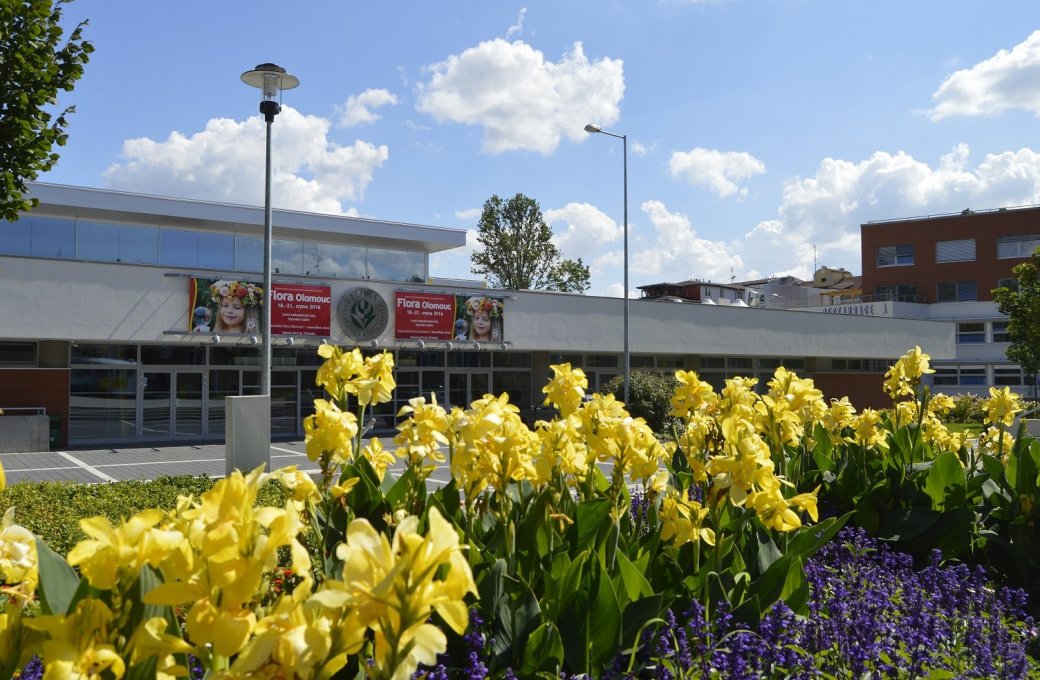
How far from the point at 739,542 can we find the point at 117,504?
5925mm

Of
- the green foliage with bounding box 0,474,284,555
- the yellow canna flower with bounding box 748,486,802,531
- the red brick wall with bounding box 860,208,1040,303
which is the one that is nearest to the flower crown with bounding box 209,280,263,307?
the green foliage with bounding box 0,474,284,555

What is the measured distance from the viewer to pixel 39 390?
61.7 ft

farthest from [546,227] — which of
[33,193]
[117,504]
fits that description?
[117,504]

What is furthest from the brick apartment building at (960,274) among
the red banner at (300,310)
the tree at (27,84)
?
the tree at (27,84)

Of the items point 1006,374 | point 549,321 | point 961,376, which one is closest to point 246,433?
point 549,321

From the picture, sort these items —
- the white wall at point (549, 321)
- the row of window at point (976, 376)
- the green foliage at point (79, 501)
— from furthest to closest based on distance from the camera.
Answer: the row of window at point (976, 376)
the white wall at point (549, 321)
the green foliage at point (79, 501)

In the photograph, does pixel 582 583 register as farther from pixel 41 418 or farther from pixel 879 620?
pixel 41 418

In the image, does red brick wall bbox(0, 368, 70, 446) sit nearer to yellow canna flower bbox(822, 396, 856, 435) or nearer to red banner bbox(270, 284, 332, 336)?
red banner bbox(270, 284, 332, 336)

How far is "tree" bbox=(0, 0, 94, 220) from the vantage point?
632 centimetres

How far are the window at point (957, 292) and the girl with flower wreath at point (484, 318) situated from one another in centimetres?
3538

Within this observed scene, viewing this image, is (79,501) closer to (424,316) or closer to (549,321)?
(424,316)

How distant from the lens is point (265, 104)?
11.5 meters

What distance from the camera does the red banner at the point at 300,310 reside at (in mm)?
19797

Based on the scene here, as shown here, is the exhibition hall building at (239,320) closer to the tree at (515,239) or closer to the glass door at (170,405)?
the glass door at (170,405)
